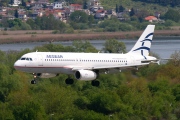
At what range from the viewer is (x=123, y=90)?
A: 11294 cm

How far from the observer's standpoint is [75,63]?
87125 mm

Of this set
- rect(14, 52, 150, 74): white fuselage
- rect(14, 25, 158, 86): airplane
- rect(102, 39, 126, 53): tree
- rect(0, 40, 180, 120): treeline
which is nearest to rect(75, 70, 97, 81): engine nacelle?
rect(14, 25, 158, 86): airplane

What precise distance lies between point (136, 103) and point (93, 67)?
22904 millimetres

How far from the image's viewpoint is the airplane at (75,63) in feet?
279

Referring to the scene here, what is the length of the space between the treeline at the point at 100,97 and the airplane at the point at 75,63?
7370mm

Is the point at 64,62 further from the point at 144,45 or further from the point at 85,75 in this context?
the point at 144,45

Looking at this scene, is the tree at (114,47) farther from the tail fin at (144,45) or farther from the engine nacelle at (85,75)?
the engine nacelle at (85,75)

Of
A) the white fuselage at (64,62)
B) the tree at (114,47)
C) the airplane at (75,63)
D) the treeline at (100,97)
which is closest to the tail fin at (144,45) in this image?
the airplane at (75,63)

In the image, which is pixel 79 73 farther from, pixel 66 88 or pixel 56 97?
pixel 66 88

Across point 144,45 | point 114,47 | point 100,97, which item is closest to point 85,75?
point 144,45

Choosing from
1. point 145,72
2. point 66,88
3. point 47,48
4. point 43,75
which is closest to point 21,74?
point 66,88

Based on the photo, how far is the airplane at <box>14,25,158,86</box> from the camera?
8500 cm

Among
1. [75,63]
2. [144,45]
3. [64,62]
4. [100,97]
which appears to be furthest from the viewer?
[100,97]

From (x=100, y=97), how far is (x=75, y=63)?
24551 mm
